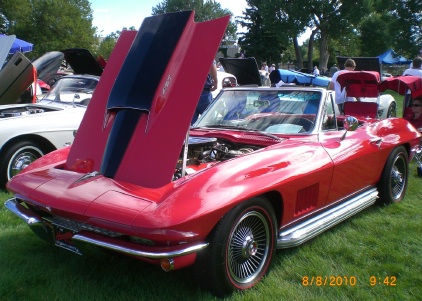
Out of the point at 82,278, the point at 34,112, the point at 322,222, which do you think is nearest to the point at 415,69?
the point at 322,222

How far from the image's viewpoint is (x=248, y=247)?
A: 2.75 metres

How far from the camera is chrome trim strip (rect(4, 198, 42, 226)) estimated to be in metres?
2.82

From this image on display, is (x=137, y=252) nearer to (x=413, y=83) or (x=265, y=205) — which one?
(x=265, y=205)

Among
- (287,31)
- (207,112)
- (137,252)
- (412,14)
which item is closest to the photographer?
(137,252)

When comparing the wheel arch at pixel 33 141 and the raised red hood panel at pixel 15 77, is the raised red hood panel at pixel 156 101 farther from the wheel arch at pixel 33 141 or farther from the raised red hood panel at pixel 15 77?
the raised red hood panel at pixel 15 77

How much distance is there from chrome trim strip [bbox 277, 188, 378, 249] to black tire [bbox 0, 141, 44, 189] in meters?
3.40

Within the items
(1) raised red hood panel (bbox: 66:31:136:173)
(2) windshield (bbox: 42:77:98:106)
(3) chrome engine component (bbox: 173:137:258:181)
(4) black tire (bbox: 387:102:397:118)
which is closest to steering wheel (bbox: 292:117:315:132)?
(3) chrome engine component (bbox: 173:137:258:181)

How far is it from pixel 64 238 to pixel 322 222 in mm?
1875

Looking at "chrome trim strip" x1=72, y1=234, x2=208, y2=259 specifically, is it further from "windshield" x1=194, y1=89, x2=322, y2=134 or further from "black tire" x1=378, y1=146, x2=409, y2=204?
"black tire" x1=378, y1=146, x2=409, y2=204

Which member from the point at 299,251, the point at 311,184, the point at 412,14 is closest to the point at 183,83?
the point at 311,184

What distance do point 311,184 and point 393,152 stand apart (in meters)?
1.70

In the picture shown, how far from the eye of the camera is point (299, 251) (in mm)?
3389

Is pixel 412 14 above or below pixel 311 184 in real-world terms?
above

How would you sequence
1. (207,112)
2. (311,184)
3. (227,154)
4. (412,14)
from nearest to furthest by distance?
(311,184)
(227,154)
(207,112)
(412,14)
